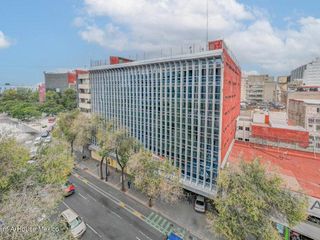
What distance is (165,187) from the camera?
74.8 feet

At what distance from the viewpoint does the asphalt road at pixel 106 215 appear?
864 inches

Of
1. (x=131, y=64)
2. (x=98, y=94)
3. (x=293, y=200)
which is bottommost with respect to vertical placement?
(x=293, y=200)

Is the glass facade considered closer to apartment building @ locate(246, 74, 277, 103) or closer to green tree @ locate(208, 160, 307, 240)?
green tree @ locate(208, 160, 307, 240)

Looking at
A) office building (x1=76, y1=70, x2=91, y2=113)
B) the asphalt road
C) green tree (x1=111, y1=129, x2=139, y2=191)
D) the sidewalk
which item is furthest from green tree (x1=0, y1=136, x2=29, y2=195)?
office building (x1=76, y1=70, x2=91, y2=113)

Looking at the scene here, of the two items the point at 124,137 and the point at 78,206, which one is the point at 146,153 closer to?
the point at 124,137

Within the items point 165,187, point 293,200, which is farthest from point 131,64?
point 293,200

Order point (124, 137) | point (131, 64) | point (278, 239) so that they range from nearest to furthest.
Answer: point (278, 239), point (124, 137), point (131, 64)

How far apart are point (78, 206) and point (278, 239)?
80.3 feet

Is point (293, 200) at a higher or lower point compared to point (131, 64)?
lower

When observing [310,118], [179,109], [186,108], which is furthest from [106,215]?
[310,118]

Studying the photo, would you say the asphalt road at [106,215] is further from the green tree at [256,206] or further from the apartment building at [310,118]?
the apartment building at [310,118]

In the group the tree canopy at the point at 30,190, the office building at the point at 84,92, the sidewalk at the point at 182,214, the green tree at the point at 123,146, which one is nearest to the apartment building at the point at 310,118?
the sidewalk at the point at 182,214

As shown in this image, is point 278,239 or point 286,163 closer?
point 278,239

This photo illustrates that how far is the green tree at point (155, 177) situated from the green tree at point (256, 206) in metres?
7.29
